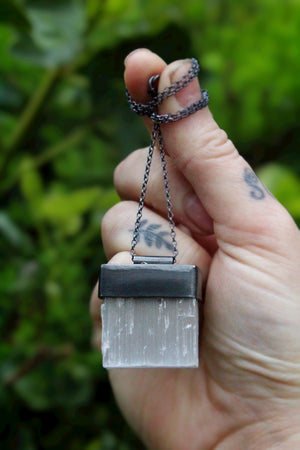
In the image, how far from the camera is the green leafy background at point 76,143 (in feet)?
4.76

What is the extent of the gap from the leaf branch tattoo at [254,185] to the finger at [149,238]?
15cm

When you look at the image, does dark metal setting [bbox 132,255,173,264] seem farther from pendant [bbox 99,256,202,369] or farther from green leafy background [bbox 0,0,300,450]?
green leafy background [bbox 0,0,300,450]

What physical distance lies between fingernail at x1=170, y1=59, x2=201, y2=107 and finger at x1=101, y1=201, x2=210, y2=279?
0.23 meters

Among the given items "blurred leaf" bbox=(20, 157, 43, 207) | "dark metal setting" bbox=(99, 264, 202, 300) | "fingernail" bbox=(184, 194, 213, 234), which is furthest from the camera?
"blurred leaf" bbox=(20, 157, 43, 207)

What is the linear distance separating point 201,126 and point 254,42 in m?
0.82

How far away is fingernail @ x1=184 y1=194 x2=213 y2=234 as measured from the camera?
113 cm

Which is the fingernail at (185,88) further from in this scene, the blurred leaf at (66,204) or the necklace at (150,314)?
the blurred leaf at (66,204)

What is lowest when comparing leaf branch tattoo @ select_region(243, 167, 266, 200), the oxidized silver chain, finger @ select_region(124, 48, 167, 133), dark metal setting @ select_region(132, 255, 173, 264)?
dark metal setting @ select_region(132, 255, 173, 264)

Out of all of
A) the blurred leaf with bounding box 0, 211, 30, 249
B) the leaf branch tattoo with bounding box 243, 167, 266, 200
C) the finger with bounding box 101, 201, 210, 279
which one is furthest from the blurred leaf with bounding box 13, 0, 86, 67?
the leaf branch tattoo with bounding box 243, 167, 266, 200

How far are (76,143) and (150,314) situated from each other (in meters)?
0.83

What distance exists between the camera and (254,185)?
1.05 meters

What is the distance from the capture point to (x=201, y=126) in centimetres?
102

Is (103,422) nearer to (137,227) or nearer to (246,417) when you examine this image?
(246,417)

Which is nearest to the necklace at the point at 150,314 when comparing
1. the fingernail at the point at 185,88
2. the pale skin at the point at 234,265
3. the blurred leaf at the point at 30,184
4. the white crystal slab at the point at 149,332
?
the white crystal slab at the point at 149,332
